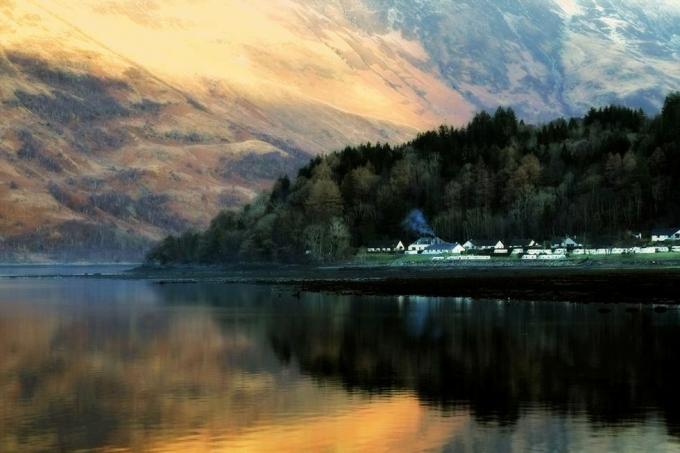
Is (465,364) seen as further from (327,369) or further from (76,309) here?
(76,309)

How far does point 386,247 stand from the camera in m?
187

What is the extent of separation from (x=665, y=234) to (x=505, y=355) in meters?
108

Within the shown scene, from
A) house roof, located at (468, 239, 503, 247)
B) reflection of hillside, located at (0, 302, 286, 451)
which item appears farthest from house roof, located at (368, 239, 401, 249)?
reflection of hillside, located at (0, 302, 286, 451)

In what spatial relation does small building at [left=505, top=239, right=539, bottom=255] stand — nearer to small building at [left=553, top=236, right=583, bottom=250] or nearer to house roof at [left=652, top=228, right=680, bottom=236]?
small building at [left=553, top=236, right=583, bottom=250]

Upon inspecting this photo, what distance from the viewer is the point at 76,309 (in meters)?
100

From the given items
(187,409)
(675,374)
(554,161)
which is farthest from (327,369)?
Result: (554,161)

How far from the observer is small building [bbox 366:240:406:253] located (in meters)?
184

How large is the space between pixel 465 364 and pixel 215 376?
1136 cm

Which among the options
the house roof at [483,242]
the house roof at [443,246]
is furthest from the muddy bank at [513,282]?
the house roof at [483,242]

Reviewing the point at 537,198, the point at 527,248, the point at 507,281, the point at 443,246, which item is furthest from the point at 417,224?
the point at 507,281

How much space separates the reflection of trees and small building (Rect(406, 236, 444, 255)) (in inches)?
3812

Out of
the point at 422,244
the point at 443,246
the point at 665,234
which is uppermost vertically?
the point at 665,234

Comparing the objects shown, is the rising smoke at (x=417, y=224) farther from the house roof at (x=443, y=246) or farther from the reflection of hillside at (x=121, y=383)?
the reflection of hillside at (x=121, y=383)

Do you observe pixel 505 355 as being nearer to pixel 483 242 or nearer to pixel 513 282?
pixel 513 282
